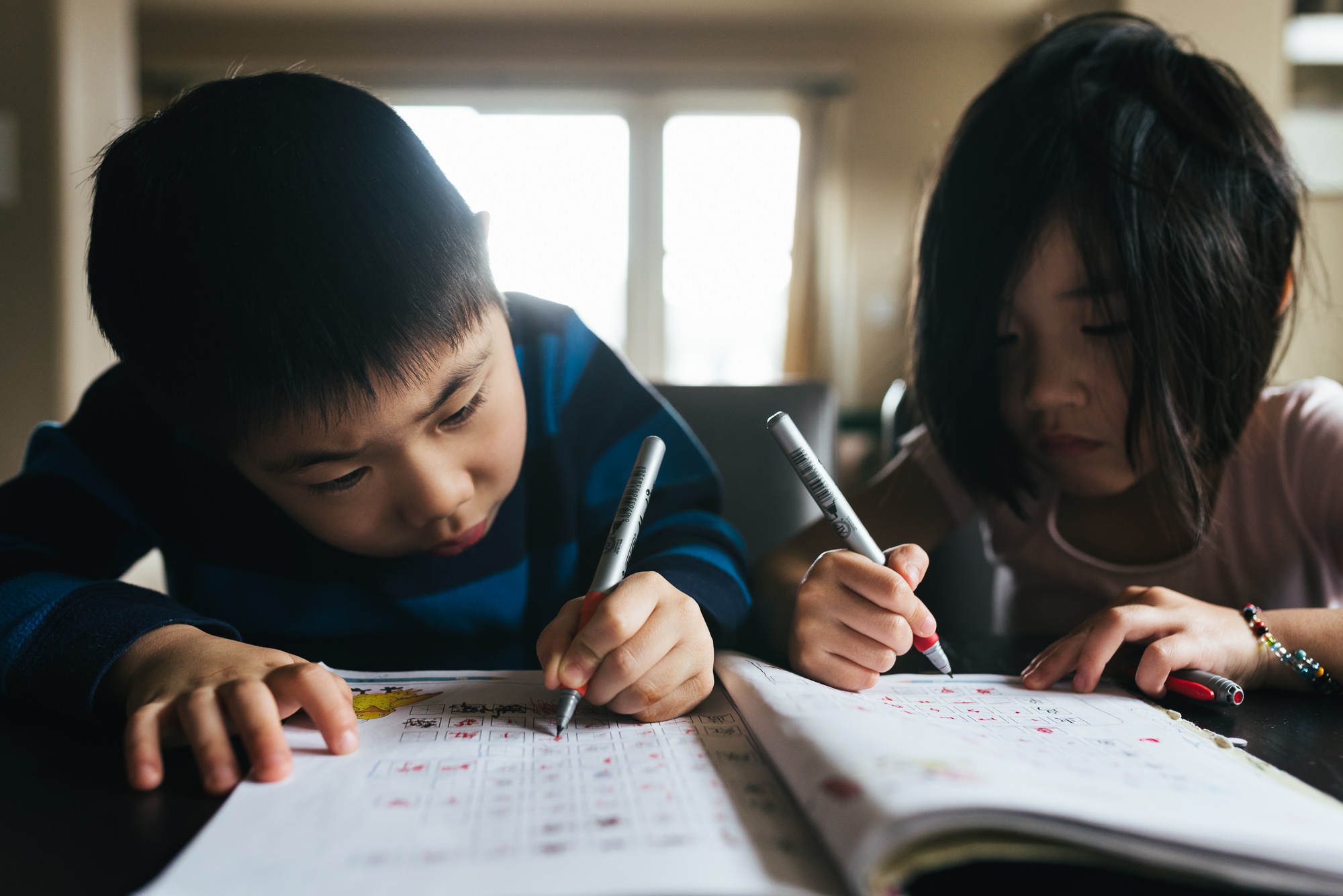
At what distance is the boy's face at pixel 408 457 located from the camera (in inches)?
17.3

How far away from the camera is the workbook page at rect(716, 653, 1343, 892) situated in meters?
0.25

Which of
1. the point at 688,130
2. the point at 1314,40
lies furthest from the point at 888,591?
the point at 688,130

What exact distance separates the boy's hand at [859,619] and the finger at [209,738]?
280 mm

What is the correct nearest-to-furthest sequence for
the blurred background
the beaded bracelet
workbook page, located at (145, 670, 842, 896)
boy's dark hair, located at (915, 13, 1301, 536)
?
1. workbook page, located at (145, 670, 842, 896)
2. the beaded bracelet
3. boy's dark hair, located at (915, 13, 1301, 536)
4. the blurred background

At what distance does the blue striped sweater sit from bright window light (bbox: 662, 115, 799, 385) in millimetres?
3217

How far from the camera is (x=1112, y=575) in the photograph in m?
0.70

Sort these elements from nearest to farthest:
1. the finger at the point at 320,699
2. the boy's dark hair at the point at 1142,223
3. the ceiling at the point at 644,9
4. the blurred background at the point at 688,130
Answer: the finger at the point at 320,699, the boy's dark hair at the point at 1142,223, the ceiling at the point at 644,9, the blurred background at the point at 688,130

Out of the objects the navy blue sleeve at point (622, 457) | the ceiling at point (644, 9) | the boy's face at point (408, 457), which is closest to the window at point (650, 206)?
the ceiling at point (644, 9)

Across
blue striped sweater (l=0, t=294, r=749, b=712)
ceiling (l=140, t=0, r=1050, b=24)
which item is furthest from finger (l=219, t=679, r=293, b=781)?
ceiling (l=140, t=0, r=1050, b=24)

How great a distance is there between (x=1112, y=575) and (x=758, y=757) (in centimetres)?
49

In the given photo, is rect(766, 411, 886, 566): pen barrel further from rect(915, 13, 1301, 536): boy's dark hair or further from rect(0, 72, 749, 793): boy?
rect(915, 13, 1301, 536): boy's dark hair

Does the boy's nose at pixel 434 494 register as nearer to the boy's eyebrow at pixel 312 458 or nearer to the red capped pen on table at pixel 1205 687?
the boy's eyebrow at pixel 312 458

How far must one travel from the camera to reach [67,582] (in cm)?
46

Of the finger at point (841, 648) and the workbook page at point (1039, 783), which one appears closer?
the workbook page at point (1039, 783)
